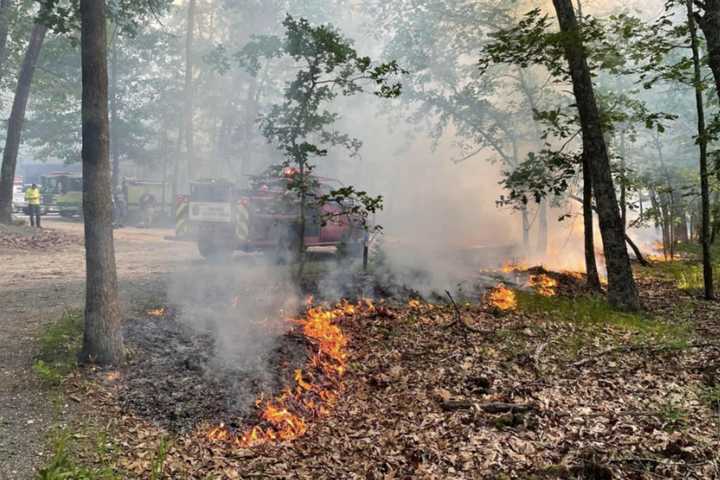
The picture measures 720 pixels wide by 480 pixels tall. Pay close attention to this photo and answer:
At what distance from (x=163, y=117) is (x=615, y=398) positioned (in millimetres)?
42444

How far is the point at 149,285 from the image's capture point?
415 inches

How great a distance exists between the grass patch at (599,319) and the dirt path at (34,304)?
6.88 metres

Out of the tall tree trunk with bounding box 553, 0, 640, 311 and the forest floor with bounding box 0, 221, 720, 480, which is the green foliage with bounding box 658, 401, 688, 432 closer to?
the forest floor with bounding box 0, 221, 720, 480

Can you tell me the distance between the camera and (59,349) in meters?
6.41

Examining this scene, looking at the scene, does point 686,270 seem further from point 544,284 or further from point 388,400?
point 388,400

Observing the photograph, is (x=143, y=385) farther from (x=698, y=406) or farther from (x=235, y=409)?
(x=698, y=406)

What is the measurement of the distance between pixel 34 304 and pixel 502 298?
876 cm

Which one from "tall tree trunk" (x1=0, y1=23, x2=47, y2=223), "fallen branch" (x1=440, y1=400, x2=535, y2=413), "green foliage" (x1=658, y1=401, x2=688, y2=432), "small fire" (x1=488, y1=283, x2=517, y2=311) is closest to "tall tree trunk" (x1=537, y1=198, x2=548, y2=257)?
"small fire" (x1=488, y1=283, x2=517, y2=311)

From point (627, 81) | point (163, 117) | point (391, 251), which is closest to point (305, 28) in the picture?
point (391, 251)

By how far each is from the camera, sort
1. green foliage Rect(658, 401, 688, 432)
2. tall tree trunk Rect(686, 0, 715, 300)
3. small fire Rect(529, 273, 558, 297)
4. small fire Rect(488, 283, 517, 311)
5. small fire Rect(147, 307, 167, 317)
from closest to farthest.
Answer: green foliage Rect(658, 401, 688, 432) < small fire Rect(147, 307, 167, 317) < tall tree trunk Rect(686, 0, 715, 300) < small fire Rect(488, 283, 517, 311) < small fire Rect(529, 273, 558, 297)

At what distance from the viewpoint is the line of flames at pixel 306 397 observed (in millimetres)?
5133

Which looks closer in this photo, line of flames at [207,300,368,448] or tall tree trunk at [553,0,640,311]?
line of flames at [207,300,368,448]

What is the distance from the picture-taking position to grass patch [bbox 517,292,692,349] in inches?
307

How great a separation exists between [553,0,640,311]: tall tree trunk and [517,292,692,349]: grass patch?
40 centimetres
